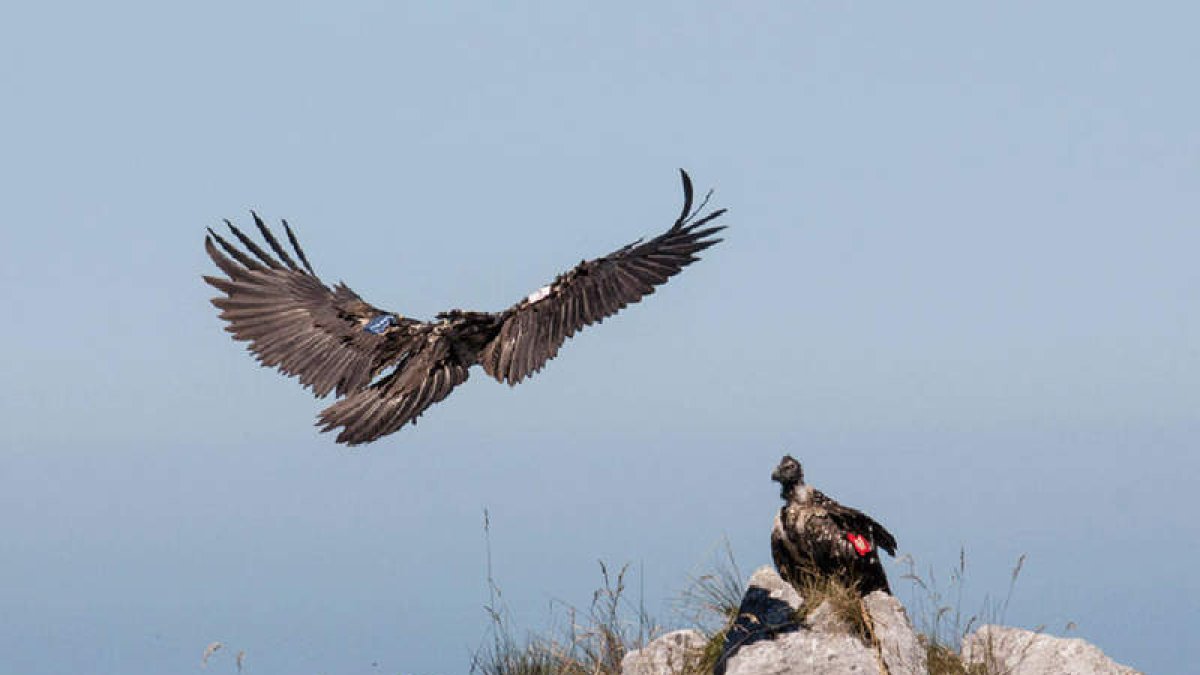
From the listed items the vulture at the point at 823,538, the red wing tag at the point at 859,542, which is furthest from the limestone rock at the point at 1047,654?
the red wing tag at the point at 859,542

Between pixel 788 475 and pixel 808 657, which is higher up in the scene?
pixel 788 475

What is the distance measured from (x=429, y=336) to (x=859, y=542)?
3.31 meters

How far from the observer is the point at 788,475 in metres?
9.32

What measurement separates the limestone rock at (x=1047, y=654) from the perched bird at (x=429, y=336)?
349 centimetres

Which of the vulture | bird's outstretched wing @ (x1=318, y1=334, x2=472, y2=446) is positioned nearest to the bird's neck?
the vulture

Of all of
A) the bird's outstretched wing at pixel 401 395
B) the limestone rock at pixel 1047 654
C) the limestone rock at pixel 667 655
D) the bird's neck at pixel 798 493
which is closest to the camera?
the bird's neck at pixel 798 493

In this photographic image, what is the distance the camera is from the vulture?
→ 923 cm

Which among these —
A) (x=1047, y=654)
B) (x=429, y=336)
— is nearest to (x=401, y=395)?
(x=429, y=336)

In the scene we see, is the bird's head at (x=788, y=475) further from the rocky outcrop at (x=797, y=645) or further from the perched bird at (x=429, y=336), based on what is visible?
the perched bird at (x=429, y=336)

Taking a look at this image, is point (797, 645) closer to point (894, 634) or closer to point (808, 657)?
point (808, 657)

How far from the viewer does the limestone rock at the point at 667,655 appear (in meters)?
9.76

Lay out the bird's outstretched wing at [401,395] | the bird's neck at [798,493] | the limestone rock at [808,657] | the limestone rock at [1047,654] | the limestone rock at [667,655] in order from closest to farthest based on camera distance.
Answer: the limestone rock at [808,657] → the bird's neck at [798,493] → the bird's outstretched wing at [401,395] → the limestone rock at [667,655] → the limestone rock at [1047,654]

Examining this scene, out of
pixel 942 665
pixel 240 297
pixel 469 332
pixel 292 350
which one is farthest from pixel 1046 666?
pixel 240 297

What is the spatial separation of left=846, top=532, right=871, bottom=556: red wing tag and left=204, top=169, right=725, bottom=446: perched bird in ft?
7.87
